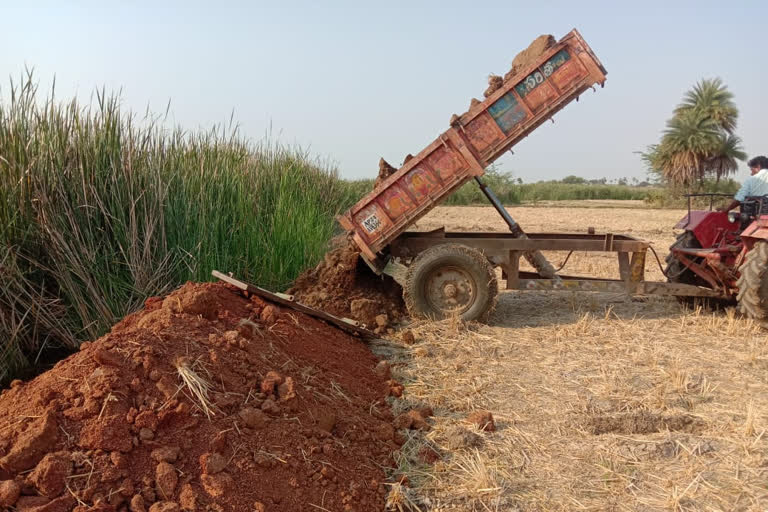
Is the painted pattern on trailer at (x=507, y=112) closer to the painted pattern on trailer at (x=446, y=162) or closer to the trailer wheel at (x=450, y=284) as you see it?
the painted pattern on trailer at (x=446, y=162)

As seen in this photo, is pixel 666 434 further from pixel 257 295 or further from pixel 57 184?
pixel 57 184

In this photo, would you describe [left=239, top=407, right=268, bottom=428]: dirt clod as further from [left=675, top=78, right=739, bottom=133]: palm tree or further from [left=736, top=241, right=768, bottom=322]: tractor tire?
[left=675, top=78, right=739, bottom=133]: palm tree

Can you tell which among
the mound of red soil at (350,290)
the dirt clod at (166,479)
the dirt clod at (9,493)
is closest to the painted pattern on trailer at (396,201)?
the mound of red soil at (350,290)

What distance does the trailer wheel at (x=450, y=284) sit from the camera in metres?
6.53

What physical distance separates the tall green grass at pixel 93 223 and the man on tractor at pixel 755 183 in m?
5.98

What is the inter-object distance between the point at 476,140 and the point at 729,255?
3257 mm

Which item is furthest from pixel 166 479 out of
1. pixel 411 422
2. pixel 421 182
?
pixel 421 182

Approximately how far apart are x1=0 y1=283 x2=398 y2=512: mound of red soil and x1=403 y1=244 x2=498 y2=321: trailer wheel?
2.43 m

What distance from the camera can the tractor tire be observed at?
6.11 m

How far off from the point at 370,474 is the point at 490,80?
4.79m

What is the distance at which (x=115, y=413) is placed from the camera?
9.78 feet

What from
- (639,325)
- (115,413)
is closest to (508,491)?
(115,413)

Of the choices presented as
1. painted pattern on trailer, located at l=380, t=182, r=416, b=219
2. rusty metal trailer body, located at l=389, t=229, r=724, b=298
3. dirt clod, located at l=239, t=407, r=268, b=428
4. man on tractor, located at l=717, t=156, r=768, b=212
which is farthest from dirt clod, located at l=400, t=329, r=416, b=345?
man on tractor, located at l=717, t=156, r=768, b=212

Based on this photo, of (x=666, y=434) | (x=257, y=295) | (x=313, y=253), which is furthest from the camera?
(x=313, y=253)
